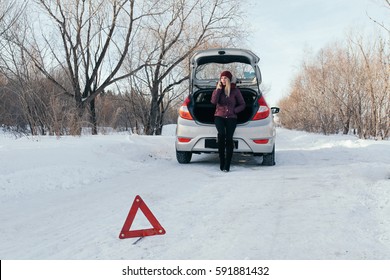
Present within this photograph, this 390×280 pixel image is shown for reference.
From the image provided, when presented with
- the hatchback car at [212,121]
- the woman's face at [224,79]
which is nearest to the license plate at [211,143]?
the hatchback car at [212,121]

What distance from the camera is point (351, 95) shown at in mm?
15141

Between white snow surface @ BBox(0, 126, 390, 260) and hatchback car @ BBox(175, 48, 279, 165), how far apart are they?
44 cm

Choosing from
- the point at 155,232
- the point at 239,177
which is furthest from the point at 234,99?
the point at 155,232

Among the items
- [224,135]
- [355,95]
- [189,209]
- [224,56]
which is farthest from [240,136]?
[355,95]

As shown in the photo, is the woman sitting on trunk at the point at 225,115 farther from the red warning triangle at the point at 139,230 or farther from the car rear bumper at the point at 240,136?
the red warning triangle at the point at 139,230

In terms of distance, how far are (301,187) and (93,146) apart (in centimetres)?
411

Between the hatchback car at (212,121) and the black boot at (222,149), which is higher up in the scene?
the hatchback car at (212,121)

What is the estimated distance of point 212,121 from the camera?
19.9 feet

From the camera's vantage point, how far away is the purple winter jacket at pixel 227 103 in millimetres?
5277

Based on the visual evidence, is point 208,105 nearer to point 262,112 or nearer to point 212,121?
point 212,121

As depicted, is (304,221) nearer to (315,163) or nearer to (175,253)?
(175,253)

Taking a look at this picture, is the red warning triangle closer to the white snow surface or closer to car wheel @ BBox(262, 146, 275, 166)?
the white snow surface

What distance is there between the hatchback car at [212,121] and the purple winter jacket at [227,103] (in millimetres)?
346

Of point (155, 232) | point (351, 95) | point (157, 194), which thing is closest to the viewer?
point (155, 232)
